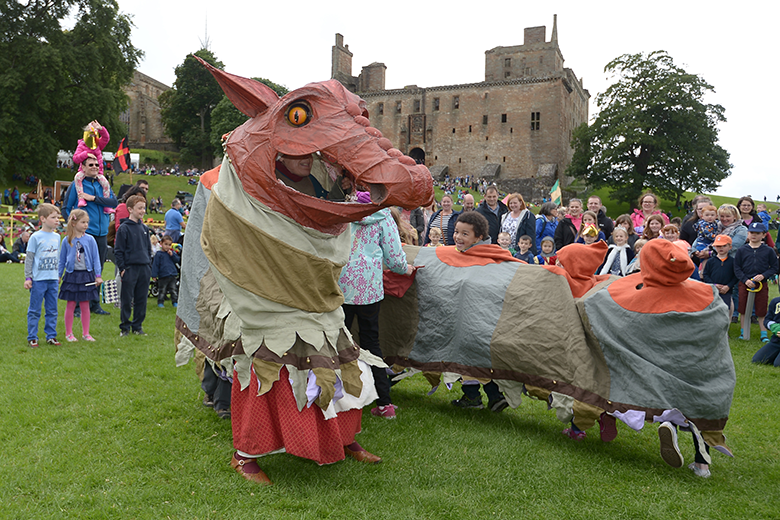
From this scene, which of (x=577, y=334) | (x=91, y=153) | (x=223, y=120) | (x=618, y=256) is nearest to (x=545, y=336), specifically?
(x=577, y=334)

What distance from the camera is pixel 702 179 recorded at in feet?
120

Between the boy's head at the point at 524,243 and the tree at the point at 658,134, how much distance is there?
32604 millimetres

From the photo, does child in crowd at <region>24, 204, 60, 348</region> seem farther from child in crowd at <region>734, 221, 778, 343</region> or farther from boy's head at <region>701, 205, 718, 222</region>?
child in crowd at <region>734, 221, 778, 343</region>

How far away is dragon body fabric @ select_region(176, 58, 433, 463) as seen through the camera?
A: 2980 millimetres

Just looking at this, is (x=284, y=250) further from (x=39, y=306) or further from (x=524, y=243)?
(x=524, y=243)

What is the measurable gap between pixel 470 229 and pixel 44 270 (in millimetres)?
4778

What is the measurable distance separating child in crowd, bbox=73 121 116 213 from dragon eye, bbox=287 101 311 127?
595 cm

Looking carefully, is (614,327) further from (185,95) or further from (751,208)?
(185,95)

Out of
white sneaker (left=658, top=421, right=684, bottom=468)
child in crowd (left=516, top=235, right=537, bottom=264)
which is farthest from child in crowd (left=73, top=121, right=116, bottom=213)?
white sneaker (left=658, top=421, right=684, bottom=468)

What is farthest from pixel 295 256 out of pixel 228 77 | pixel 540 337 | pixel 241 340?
pixel 540 337

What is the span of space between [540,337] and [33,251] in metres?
5.43

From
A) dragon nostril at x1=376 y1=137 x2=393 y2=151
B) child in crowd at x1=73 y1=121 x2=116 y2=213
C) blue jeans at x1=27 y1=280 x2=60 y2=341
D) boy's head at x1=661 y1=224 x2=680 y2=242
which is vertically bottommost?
blue jeans at x1=27 y1=280 x2=60 y2=341

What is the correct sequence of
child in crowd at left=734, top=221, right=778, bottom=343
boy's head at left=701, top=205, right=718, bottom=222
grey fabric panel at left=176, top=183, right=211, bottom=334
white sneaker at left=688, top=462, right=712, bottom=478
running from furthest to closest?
boy's head at left=701, top=205, right=718, bottom=222, child in crowd at left=734, top=221, right=778, bottom=343, grey fabric panel at left=176, top=183, right=211, bottom=334, white sneaker at left=688, top=462, right=712, bottom=478

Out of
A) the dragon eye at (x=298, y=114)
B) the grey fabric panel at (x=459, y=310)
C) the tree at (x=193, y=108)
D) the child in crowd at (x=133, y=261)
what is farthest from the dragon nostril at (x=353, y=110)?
the tree at (x=193, y=108)
